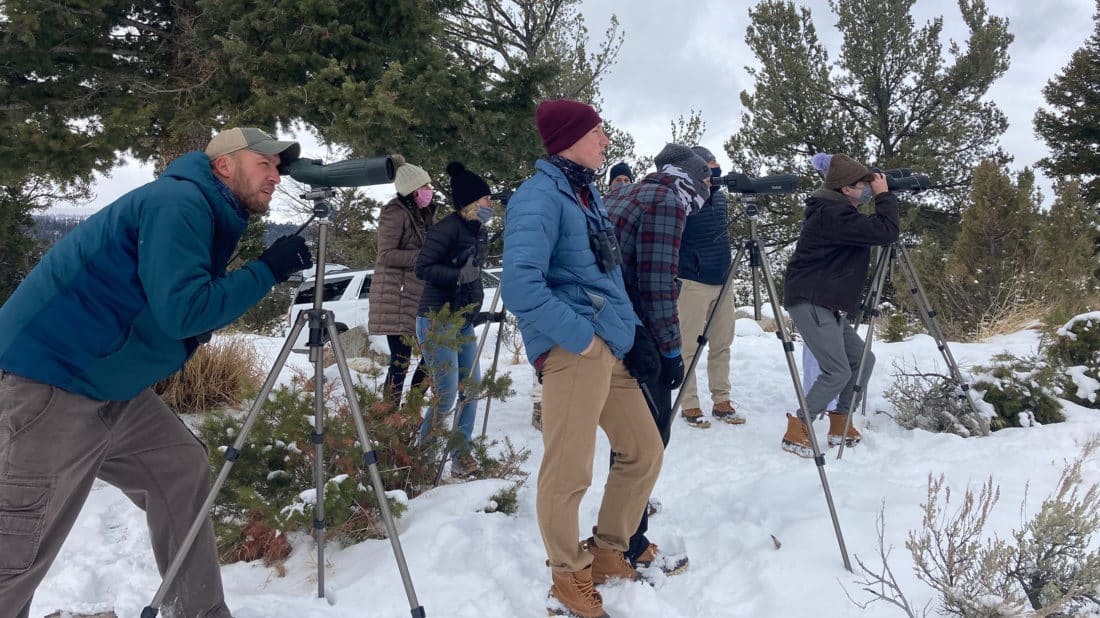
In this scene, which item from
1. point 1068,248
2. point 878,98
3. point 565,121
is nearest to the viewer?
point 565,121

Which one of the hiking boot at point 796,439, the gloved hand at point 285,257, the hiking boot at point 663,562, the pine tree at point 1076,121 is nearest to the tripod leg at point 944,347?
the hiking boot at point 796,439

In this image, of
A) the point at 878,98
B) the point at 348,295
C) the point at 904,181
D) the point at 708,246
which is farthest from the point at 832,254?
the point at 878,98

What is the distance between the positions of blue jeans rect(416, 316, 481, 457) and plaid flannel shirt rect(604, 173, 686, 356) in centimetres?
114

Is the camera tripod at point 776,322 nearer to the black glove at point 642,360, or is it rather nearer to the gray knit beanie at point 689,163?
the gray knit beanie at point 689,163

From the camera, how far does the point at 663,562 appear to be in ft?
9.89

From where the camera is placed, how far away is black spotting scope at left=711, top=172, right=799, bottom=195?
3248 mm

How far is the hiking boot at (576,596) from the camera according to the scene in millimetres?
2543

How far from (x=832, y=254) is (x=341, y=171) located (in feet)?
11.0

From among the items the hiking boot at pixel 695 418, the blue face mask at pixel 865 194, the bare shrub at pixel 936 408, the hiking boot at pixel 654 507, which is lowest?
the hiking boot at pixel 654 507

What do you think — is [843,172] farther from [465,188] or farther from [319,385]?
[319,385]

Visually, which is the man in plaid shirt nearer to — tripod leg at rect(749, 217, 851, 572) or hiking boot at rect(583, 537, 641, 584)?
hiking boot at rect(583, 537, 641, 584)

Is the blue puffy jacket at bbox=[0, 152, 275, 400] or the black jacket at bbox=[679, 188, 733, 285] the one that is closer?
the blue puffy jacket at bbox=[0, 152, 275, 400]

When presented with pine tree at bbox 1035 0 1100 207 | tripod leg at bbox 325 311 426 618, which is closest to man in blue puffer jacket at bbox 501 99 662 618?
tripod leg at bbox 325 311 426 618

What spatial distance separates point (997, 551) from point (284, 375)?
6.14 meters
